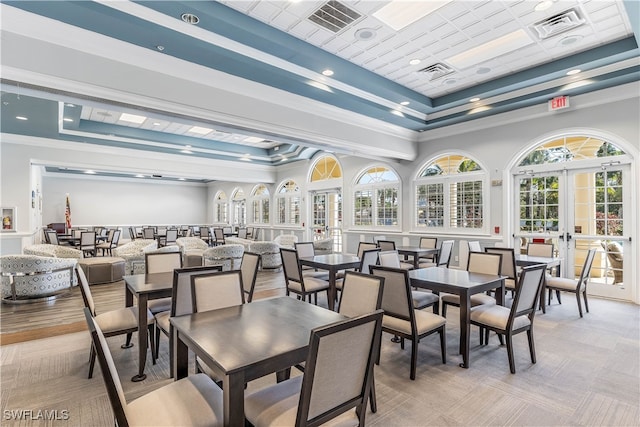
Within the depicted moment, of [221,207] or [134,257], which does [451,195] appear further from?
[221,207]

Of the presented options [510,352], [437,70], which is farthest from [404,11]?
[510,352]

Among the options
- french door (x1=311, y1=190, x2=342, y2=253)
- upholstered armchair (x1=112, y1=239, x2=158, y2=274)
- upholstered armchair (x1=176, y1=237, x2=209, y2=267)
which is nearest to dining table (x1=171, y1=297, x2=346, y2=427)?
upholstered armchair (x1=176, y1=237, x2=209, y2=267)

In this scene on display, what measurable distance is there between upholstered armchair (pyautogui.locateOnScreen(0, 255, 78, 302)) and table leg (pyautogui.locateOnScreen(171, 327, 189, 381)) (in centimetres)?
437

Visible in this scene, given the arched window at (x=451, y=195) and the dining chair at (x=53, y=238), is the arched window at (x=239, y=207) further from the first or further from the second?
the arched window at (x=451, y=195)

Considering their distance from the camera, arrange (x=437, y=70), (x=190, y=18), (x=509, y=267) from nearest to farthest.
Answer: (x=190, y=18)
(x=509, y=267)
(x=437, y=70)

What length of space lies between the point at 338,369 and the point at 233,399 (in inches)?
18.9

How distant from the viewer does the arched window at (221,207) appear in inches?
623

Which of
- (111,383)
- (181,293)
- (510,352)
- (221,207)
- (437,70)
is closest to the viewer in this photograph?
(111,383)

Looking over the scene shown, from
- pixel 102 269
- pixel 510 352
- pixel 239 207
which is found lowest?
pixel 510 352

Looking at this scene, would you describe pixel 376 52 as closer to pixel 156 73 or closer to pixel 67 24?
pixel 156 73

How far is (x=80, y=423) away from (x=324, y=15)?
4233mm

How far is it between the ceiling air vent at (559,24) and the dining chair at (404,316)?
359 centimetres

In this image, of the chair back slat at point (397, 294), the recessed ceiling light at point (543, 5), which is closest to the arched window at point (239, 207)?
the chair back slat at point (397, 294)

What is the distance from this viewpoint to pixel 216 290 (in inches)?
99.6
